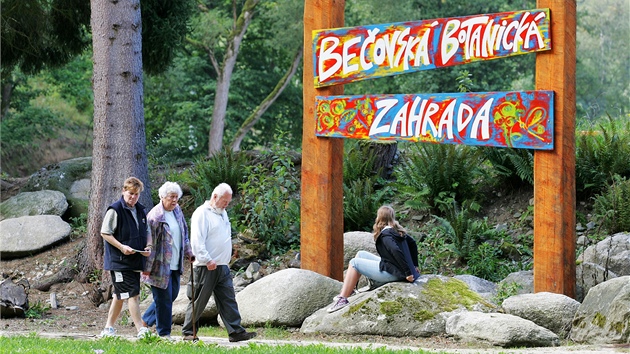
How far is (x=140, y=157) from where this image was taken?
41.3 ft

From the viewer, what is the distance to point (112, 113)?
1246 cm

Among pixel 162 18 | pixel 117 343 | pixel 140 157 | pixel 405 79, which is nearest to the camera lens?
pixel 117 343

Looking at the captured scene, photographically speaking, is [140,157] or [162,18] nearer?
[140,157]

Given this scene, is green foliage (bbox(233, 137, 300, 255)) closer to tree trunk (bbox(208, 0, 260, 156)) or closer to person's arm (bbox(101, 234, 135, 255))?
person's arm (bbox(101, 234, 135, 255))

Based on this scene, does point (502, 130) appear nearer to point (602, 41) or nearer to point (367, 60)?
point (367, 60)

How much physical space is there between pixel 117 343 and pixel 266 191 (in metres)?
5.75

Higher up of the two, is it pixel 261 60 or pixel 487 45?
pixel 261 60

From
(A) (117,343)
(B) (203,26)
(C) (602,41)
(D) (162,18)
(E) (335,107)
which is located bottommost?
(A) (117,343)

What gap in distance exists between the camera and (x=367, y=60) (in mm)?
10672

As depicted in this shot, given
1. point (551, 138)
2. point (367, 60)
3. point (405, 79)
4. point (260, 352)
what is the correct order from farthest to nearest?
1. point (405, 79)
2. point (367, 60)
3. point (551, 138)
4. point (260, 352)

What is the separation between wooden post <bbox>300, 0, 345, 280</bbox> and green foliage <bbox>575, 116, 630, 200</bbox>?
3.69 meters

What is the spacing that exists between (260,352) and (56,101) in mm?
33050

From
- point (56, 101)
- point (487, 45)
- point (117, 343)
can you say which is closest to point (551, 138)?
point (487, 45)

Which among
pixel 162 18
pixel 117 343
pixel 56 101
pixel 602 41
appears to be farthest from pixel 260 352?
pixel 602 41
